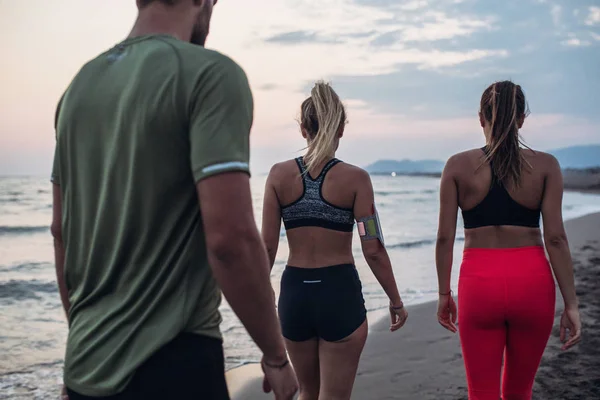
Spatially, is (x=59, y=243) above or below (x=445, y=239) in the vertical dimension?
above

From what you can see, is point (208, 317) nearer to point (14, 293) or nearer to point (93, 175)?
point (93, 175)

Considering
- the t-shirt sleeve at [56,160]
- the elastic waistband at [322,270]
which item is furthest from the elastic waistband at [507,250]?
the t-shirt sleeve at [56,160]

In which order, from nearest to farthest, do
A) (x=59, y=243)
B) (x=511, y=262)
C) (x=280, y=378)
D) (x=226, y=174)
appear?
(x=226, y=174), (x=280, y=378), (x=59, y=243), (x=511, y=262)

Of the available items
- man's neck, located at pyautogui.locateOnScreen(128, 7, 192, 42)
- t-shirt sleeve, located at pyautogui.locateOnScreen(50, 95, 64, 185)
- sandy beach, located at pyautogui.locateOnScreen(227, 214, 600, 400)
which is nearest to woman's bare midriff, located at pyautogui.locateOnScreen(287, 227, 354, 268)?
t-shirt sleeve, located at pyautogui.locateOnScreen(50, 95, 64, 185)

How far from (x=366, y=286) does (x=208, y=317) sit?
1046 cm

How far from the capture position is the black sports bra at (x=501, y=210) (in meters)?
3.52

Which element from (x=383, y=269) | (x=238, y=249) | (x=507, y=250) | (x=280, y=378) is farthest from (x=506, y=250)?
(x=238, y=249)

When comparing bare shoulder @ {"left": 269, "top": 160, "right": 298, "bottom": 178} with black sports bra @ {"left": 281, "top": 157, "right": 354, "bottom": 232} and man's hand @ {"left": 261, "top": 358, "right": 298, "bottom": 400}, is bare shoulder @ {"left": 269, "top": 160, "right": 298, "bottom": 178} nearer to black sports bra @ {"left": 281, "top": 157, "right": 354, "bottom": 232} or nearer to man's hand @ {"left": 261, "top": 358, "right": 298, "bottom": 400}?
black sports bra @ {"left": 281, "top": 157, "right": 354, "bottom": 232}

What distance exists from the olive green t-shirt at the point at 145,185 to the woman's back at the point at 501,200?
2.20 m

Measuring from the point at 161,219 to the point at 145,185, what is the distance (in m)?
0.09

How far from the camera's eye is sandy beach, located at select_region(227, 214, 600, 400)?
5.55 meters

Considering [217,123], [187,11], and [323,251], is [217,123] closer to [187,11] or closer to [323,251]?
[187,11]

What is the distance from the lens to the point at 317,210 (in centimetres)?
366

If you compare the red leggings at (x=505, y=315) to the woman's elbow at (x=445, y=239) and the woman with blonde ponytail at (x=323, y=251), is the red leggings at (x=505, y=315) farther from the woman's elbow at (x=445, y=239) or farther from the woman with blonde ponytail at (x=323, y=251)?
the woman with blonde ponytail at (x=323, y=251)
